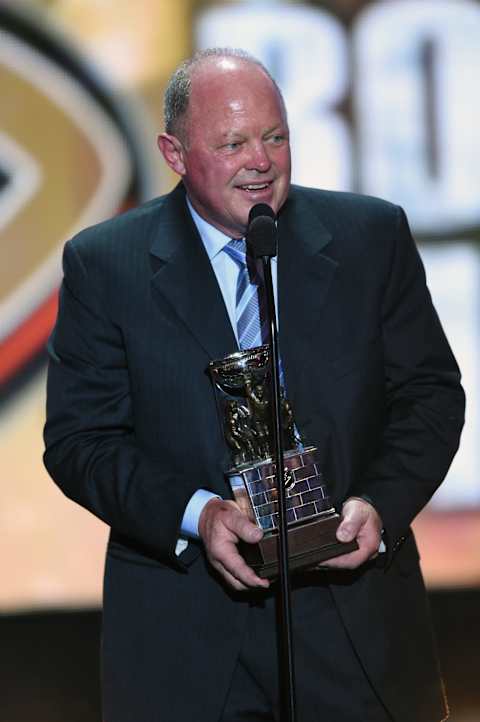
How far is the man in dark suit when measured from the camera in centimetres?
208

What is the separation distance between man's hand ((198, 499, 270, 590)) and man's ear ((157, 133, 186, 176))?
61 cm

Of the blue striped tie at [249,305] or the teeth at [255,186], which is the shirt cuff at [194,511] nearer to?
the blue striped tie at [249,305]

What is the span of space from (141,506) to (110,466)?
3.5 inches

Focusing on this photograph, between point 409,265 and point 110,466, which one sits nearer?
point 110,466

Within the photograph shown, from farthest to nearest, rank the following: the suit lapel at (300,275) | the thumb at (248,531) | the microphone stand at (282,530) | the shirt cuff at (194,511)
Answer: the suit lapel at (300,275) < the shirt cuff at (194,511) < the thumb at (248,531) < the microphone stand at (282,530)

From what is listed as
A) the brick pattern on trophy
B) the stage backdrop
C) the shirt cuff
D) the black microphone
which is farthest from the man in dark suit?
the stage backdrop

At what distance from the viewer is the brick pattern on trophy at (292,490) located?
6.21 feet

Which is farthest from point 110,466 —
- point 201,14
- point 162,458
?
point 201,14

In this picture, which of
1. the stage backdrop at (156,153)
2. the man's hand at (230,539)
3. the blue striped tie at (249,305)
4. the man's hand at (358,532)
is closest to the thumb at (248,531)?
the man's hand at (230,539)

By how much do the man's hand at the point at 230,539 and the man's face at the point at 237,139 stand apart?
18.6 inches

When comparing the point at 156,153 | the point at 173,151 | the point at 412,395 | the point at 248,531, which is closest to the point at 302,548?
the point at 248,531

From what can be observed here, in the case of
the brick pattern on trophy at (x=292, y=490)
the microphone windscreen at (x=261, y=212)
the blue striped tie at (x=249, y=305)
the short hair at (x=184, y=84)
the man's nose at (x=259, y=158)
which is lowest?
the brick pattern on trophy at (x=292, y=490)

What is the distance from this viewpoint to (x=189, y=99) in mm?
2150

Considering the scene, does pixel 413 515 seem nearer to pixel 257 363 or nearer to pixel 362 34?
pixel 257 363
